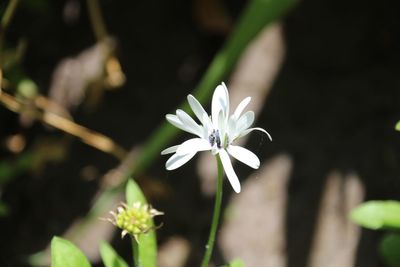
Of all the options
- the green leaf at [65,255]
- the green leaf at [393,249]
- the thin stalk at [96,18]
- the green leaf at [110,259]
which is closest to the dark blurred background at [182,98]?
the thin stalk at [96,18]

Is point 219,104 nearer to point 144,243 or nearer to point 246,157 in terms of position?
point 246,157

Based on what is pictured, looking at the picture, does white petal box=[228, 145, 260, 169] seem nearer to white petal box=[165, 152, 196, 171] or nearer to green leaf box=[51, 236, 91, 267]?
white petal box=[165, 152, 196, 171]

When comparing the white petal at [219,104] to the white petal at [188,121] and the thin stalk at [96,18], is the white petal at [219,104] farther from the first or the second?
the thin stalk at [96,18]

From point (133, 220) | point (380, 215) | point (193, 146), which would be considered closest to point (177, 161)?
point (193, 146)

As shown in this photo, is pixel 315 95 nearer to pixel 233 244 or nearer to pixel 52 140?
pixel 233 244

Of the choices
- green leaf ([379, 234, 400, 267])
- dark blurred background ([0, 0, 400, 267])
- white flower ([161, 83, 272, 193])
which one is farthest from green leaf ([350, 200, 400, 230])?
dark blurred background ([0, 0, 400, 267])

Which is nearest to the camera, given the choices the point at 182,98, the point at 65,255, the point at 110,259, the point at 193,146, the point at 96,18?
the point at 193,146
